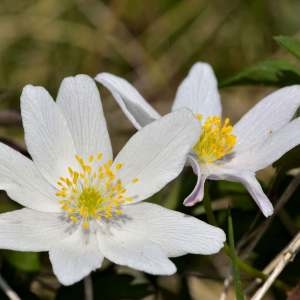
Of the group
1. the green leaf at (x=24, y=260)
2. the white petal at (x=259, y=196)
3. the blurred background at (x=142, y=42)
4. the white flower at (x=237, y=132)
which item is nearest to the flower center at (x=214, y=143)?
the white flower at (x=237, y=132)

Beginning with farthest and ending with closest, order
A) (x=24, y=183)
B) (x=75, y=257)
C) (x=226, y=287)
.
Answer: (x=226, y=287) < (x=24, y=183) < (x=75, y=257)

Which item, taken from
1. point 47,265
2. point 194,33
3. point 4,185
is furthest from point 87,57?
point 4,185

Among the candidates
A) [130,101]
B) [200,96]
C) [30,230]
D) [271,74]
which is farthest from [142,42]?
[30,230]

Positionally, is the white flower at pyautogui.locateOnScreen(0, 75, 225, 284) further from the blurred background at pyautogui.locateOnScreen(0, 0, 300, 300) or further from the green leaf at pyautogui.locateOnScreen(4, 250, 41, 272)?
the blurred background at pyautogui.locateOnScreen(0, 0, 300, 300)

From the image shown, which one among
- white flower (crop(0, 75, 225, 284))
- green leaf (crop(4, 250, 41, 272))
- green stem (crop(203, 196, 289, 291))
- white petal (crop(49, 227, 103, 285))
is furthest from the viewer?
green leaf (crop(4, 250, 41, 272))

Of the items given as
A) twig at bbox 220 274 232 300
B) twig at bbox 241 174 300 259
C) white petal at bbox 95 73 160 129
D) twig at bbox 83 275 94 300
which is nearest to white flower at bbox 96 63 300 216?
white petal at bbox 95 73 160 129

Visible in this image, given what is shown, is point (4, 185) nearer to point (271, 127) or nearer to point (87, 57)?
point (271, 127)

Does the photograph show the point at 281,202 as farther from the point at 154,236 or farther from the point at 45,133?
the point at 45,133

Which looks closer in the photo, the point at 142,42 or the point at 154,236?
the point at 154,236
